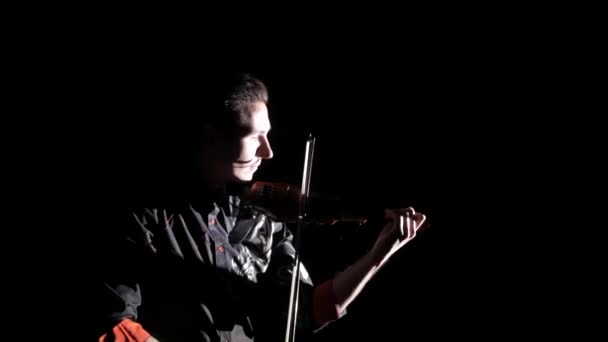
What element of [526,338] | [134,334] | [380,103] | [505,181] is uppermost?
[380,103]

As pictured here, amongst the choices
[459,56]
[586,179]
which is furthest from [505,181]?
[459,56]

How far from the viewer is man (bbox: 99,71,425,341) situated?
3.56ft

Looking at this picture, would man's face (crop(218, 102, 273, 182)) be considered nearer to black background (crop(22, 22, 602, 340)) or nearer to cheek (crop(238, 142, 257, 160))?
cheek (crop(238, 142, 257, 160))

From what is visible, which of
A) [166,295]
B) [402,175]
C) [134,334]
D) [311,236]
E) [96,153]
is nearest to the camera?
[134,334]

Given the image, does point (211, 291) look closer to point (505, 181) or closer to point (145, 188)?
point (145, 188)

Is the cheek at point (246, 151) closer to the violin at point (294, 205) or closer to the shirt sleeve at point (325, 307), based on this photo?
the violin at point (294, 205)

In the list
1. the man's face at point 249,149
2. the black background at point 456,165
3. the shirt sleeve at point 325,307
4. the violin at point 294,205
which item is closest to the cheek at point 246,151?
the man's face at point 249,149

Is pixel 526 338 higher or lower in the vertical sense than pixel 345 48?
lower

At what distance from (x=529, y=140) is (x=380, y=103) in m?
0.67

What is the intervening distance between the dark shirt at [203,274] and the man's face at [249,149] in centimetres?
8

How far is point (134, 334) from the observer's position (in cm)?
100

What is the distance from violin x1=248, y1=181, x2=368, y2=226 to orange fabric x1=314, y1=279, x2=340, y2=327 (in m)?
0.21

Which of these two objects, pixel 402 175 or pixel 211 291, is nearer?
pixel 211 291

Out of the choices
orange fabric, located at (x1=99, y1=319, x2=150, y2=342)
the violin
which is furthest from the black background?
orange fabric, located at (x1=99, y1=319, x2=150, y2=342)
